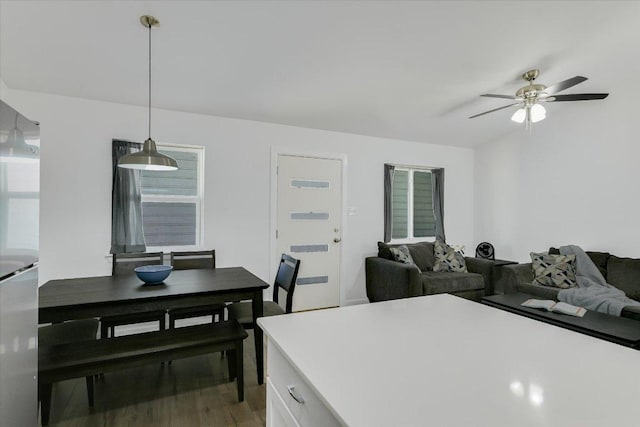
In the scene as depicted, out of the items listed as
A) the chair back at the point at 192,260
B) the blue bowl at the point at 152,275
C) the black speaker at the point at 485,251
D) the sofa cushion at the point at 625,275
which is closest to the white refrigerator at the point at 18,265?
the blue bowl at the point at 152,275

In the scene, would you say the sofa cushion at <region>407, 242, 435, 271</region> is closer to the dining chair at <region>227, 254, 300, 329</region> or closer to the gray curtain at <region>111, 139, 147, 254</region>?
the dining chair at <region>227, 254, 300, 329</region>

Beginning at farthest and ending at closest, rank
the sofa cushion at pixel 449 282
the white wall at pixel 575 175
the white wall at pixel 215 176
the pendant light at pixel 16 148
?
the sofa cushion at pixel 449 282, the white wall at pixel 575 175, the white wall at pixel 215 176, the pendant light at pixel 16 148

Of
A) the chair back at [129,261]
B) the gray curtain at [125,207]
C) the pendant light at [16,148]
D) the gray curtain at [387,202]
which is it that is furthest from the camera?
the gray curtain at [387,202]

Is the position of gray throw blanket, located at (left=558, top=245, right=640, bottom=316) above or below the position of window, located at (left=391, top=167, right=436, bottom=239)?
below

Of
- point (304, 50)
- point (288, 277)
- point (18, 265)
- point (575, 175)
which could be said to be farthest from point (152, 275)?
point (575, 175)

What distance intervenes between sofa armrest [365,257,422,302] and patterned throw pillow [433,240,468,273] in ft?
2.40

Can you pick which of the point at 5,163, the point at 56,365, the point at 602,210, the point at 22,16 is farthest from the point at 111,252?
the point at 602,210

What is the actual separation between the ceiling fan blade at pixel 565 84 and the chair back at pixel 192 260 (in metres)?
3.53

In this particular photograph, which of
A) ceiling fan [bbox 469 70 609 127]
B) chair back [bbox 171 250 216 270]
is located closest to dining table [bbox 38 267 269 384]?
chair back [bbox 171 250 216 270]

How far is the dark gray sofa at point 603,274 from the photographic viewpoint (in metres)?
3.24

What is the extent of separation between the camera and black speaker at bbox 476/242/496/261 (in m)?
5.08

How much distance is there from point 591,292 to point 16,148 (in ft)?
13.0

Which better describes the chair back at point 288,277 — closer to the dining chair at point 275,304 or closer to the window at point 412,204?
the dining chair at point 275,304

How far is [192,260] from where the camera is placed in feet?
10.6
